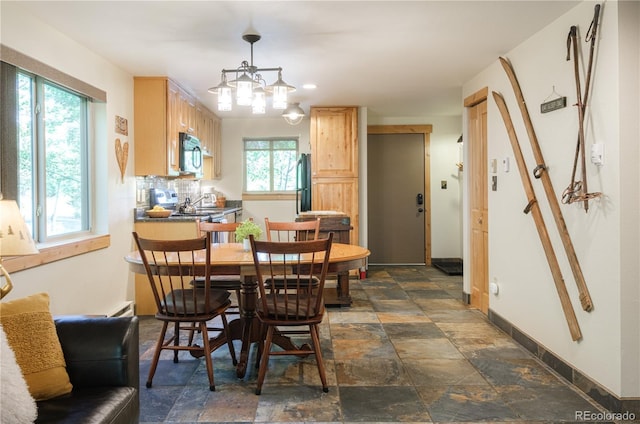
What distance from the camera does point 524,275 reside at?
3.19 metres

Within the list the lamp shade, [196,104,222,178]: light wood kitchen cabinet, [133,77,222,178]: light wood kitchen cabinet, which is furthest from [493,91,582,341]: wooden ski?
[196,104,222,178]: light wood kitchen cabinet

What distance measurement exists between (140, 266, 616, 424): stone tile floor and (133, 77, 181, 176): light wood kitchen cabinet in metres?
1.50

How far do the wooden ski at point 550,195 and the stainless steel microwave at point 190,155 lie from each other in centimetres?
311

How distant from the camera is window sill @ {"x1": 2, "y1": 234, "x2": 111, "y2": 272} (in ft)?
8.01

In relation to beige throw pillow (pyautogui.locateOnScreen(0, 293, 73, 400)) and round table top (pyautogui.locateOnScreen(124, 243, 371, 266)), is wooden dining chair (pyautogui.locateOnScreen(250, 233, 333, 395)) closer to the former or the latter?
round table top (pyautogui.locateOnScreen(124, 243, 371, 266))

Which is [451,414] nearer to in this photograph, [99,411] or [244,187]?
[99,411]

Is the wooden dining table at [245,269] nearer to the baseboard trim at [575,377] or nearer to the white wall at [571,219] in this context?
the white wall at [571,219]

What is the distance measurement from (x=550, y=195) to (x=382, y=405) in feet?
5.57

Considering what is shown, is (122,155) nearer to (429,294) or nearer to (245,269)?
(245,269)

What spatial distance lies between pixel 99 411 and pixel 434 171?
5.92 m

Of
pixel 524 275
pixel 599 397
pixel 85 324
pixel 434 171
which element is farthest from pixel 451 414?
pixel 434 171

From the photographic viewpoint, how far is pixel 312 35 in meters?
3.02

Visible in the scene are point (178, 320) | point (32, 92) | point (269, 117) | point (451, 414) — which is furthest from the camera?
point (269, 117)

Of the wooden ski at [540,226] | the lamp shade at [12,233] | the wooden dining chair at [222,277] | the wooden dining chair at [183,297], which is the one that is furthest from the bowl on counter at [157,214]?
the wooden ski at [540,226]
